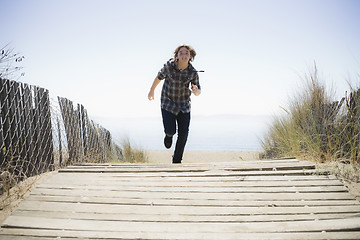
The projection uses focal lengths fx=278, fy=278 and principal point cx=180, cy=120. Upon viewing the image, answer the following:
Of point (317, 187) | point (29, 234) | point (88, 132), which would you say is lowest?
point (29, 234)

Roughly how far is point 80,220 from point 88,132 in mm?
3397

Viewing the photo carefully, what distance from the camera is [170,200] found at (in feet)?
7.72

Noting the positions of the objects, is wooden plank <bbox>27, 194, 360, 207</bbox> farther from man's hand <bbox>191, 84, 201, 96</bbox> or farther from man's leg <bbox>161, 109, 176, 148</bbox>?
man's hand <bbox>191, 84, 201, 96</bbox>

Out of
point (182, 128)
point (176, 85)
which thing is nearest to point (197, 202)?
point (182, 128)

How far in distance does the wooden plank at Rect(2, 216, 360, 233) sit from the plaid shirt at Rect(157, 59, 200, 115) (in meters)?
1.99

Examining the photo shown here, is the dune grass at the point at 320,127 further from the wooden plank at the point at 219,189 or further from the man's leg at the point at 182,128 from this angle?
the man's leg at the point at 182,128

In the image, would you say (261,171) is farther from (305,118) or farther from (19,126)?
(19,126)

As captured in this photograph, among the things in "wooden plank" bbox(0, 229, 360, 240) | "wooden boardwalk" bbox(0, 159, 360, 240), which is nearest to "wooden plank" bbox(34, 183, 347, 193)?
"wooden boardwalk" bbox(0, 159, 360, 240)

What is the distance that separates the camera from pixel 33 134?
329 centimetres

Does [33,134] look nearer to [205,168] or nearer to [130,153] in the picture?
[205,168]

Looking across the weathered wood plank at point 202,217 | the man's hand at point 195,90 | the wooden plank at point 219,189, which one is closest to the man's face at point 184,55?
the man's hand at point 195,90

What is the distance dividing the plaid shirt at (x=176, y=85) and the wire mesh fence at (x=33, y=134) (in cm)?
153

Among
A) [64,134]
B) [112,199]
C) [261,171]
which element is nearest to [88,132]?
[64,134]

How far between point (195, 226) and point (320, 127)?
294 centimetres
